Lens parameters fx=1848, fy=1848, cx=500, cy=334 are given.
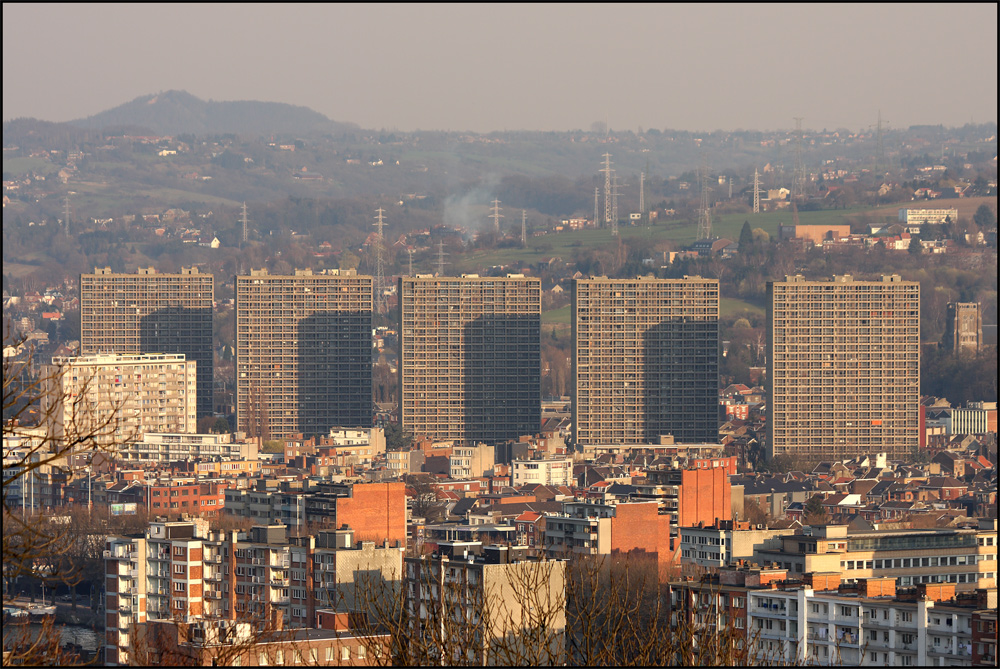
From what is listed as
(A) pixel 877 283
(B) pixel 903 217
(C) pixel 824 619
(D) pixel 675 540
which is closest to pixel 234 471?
(D) pixel 675 540

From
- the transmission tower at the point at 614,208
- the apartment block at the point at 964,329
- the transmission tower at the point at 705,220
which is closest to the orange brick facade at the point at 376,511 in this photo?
the apartment block at the point at 964,329

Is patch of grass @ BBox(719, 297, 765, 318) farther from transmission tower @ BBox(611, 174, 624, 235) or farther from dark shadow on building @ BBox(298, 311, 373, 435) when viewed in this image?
dark shadow on building @ BBox(298, 311, 373, 435)

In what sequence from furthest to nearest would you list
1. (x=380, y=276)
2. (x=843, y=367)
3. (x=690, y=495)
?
(x=380, y=276) < (x=843, y=367) < (x=690, y=495)

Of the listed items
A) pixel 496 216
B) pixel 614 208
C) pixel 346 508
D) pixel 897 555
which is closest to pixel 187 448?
pixel 346 508

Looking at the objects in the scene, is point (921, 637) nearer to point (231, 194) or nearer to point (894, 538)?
point (894, 538)

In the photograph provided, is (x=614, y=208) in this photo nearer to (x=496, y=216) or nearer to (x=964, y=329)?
(x=496, y=216)

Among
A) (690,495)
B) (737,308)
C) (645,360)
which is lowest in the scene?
(690,495)

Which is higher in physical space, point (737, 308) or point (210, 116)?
point (210, 116)

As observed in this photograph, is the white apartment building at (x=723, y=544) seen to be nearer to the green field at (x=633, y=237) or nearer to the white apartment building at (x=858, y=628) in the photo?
the white apartment building at (x=858, y=628)
